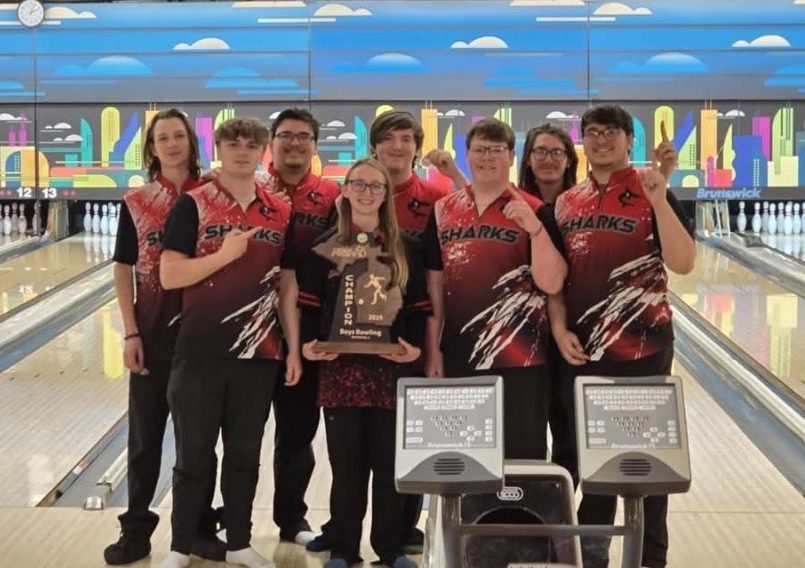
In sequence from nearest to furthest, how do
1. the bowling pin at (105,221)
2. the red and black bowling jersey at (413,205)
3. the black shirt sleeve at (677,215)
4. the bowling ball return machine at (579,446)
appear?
the bowling ball return machine at (579,446) < the black shirt sleeve at (677,215) < the red and black bowling jersey at (413,205) < the bowling pin at (105,221)

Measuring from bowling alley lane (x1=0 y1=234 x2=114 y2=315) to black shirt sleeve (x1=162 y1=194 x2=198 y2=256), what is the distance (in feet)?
11.4

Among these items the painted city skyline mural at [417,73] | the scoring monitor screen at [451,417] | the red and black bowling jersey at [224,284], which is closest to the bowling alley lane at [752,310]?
the painted city skyline mural at [417,73]

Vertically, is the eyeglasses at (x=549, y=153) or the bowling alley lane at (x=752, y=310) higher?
the eyeglasses at (x=549, y=153)

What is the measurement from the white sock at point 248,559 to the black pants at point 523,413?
650 millimetres

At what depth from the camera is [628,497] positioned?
177 cm

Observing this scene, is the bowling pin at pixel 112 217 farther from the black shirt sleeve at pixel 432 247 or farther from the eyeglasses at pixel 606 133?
the eyeglasses at pixel 606 133

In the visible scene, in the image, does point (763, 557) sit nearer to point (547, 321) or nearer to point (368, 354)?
→ point (547, 321)

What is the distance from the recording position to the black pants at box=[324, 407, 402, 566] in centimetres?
274

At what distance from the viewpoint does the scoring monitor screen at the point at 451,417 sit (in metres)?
1.73

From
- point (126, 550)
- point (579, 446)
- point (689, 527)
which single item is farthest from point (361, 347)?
point (689, 527)

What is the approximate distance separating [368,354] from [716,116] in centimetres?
→ 597

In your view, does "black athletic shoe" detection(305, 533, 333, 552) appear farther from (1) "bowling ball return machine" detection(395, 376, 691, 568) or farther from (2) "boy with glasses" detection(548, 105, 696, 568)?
(1) "bowling ball return machine" detection(395, 376, 691, 568)

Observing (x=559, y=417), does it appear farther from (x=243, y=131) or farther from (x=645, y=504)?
(x=243, y=131)

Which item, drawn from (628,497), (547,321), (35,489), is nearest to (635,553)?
(628,497)
